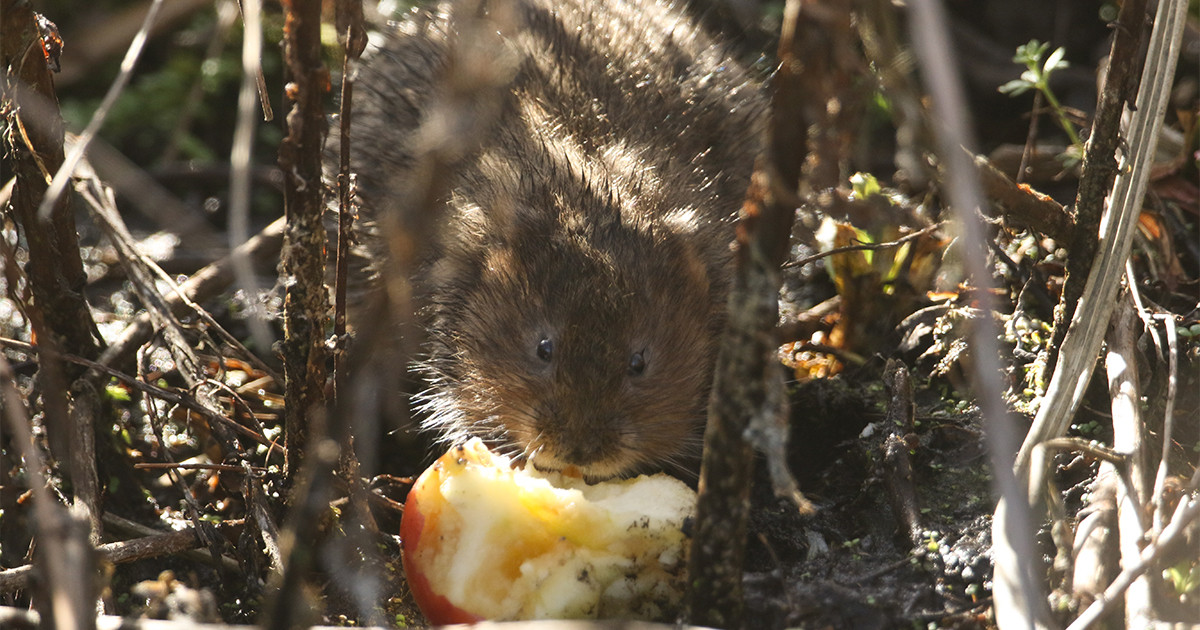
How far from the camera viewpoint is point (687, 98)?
4.52 metres

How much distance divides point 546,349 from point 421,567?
97 centimetres

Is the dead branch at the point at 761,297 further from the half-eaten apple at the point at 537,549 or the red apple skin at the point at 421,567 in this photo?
the red apple skin at the point at 421,567

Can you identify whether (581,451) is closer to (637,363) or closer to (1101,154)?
(637,363)

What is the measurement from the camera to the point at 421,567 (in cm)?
287

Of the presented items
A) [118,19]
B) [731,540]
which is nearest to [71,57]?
[118,19]

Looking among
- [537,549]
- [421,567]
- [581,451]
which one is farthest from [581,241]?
[421,567]

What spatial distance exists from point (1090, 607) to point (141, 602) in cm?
255

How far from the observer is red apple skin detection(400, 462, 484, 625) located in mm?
2785

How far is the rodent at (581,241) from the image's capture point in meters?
3.52

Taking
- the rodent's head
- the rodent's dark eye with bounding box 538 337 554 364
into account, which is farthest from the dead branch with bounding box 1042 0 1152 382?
the rodent's dark eye with bounding box 538 337 554 364

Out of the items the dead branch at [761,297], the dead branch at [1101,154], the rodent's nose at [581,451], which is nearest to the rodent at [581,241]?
the rodent's nose at [581,451]

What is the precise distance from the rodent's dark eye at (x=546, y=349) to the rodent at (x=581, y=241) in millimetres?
12

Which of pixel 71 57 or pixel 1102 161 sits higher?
pixel 71 57

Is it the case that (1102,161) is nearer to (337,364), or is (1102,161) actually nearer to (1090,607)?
(1090,607)
